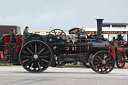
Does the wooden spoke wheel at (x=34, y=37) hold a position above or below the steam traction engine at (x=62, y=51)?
above

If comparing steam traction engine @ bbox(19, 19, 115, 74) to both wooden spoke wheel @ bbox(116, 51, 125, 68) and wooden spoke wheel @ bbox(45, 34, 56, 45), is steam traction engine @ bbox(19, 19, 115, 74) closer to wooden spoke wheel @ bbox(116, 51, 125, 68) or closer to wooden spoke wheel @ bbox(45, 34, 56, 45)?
wooden spoke wheel @ bbox(45, 34, 56, 45)

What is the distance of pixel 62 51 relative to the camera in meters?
17.6

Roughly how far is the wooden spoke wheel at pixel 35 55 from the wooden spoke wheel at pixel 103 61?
184 centimetres

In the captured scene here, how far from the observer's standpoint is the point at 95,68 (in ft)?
56.6

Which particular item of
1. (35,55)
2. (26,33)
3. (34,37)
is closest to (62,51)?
(35,55)

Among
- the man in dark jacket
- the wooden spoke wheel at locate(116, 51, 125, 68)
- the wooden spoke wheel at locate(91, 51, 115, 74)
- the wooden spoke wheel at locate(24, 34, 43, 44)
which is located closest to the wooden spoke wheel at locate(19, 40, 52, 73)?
the wooden spoke wheel at locate(24, 34, 43, 44)

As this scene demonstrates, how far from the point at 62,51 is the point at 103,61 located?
1721 millimetres

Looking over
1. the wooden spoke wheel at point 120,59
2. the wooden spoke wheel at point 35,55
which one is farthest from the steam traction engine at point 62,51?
the wooden spoke wheel at point 120,59

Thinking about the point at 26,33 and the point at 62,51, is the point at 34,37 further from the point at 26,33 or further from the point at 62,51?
the point at 62,51

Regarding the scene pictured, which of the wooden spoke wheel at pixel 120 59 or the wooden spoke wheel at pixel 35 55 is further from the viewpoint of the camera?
the wooden spoke wheel at pixel 120 59

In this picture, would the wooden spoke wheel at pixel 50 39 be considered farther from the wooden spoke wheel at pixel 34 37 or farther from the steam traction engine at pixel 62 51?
the wooden spoke wheel at pixel 34 37

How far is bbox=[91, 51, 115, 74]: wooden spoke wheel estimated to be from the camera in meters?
17.3

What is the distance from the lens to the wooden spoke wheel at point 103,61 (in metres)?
17.3

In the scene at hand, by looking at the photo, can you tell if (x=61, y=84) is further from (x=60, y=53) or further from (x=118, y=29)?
(x=118, y=29)
